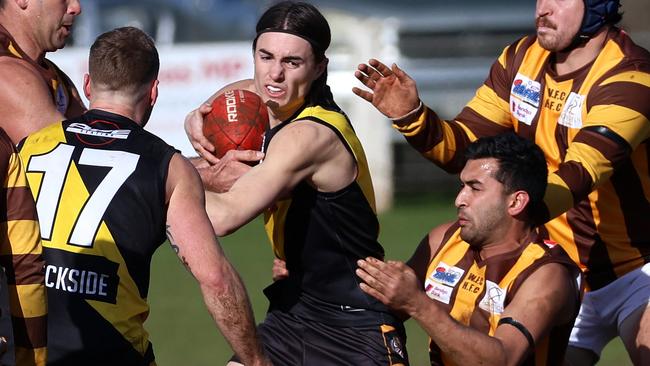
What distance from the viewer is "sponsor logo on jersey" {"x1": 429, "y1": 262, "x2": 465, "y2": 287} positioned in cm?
596

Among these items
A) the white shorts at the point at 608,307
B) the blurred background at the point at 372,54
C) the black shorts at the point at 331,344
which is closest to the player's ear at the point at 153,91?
the black shorts at the point at 331,344

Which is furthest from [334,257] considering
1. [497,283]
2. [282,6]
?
[282,6]

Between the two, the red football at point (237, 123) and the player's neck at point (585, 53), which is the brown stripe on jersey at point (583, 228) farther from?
the red football at point (237, 123)

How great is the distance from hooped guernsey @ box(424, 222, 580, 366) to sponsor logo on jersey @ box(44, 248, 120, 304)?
1.73 m

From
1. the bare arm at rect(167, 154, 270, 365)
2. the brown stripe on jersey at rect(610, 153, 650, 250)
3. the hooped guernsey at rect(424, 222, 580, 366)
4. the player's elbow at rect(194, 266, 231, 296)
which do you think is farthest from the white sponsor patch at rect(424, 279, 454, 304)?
the player's elbow at rect(194, 266, 231, 296)

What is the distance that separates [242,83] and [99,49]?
166cm

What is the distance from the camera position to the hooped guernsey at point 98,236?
4.89 meters

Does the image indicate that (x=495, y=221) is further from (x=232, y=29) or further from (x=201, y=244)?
(x=232, y=29)

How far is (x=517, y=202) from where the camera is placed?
5770 millimetres

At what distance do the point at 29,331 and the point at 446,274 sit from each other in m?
2.25

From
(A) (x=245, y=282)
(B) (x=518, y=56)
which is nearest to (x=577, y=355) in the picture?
(B) (x=518, y=56)

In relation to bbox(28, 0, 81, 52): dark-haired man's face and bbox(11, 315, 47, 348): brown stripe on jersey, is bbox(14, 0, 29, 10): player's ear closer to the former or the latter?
bbox(28, 0, 81, 52): dark-haired man's face

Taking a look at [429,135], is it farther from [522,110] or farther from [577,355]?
[577,355]

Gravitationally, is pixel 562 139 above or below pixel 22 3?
below
